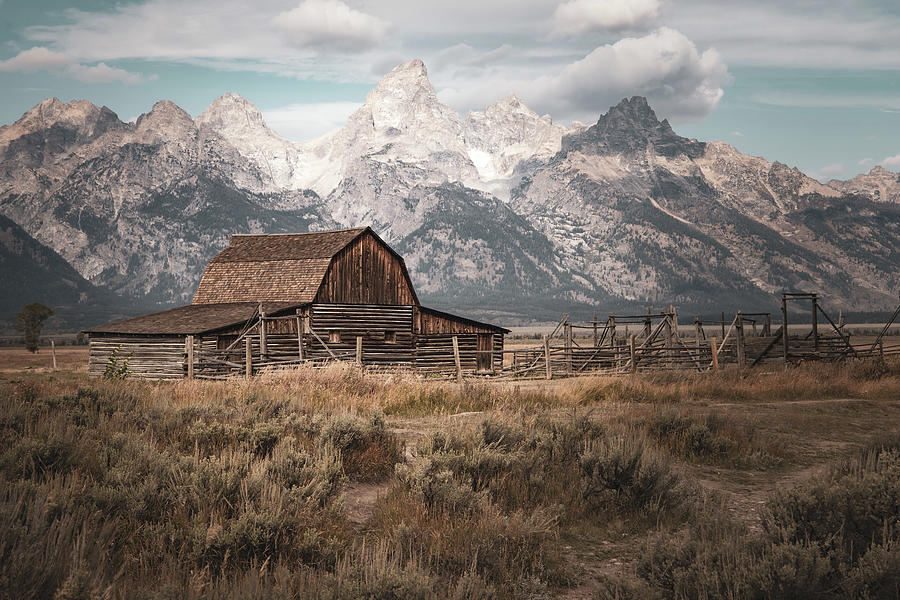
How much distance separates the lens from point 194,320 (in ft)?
104

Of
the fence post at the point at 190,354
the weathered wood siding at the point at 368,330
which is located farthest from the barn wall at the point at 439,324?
the fence post at the point at 190,354

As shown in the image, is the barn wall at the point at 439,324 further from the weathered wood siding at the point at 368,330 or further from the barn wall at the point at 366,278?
the barn wall at the point at 366,278

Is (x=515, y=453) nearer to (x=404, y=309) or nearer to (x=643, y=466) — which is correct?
(x=643, y=466)

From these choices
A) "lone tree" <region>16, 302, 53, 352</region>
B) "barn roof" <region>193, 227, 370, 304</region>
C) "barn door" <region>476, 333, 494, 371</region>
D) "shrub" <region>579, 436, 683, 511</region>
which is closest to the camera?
"shrub" <region>579, 436, 683, 511</region>

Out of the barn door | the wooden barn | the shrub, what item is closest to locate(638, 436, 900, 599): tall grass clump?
the shrub

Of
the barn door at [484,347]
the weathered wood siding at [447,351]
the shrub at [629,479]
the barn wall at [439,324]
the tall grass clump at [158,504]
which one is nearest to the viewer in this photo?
the tall grass clump at [158,504]

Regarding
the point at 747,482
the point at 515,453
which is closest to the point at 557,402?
the point at 747,482

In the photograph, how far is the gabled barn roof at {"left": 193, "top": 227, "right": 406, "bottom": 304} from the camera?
35.3 metres

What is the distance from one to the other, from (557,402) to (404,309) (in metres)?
24.5

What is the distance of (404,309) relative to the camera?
129 ft

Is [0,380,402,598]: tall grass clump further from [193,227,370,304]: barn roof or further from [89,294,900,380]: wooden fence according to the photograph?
[193,227,370,304]: barn roof

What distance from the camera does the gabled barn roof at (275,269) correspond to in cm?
3528

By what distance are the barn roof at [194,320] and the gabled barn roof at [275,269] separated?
110 centimetres

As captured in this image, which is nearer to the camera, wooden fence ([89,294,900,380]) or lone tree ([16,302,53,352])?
wooden fence ([89,294,900,380])
